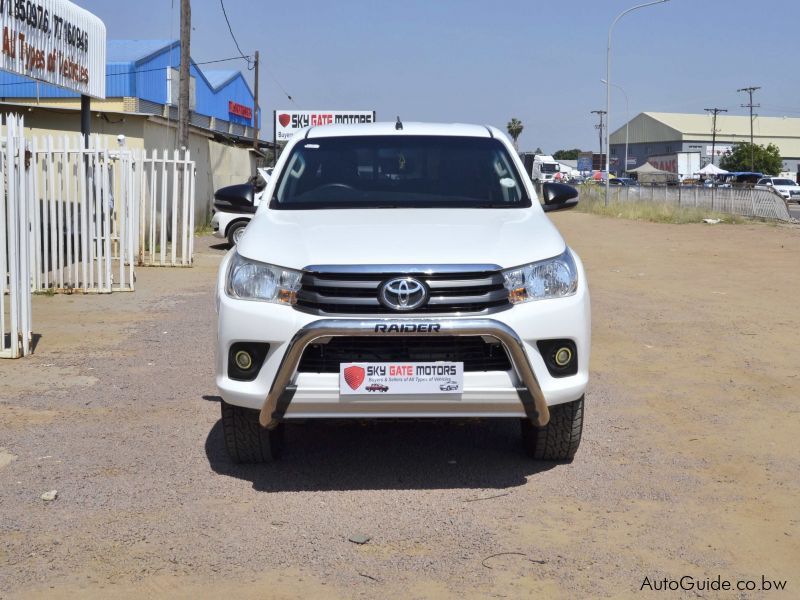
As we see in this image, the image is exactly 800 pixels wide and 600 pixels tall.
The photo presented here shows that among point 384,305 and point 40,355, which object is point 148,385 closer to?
point 40,355

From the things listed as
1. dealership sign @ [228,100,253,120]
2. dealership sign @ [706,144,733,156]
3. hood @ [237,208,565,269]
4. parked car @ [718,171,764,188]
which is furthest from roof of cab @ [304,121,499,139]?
dealership sign @ [706,144,733,156]

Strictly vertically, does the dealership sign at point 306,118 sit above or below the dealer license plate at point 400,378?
above

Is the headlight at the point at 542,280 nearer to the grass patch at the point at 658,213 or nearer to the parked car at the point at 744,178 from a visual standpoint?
the grass patch at the point at 658,213

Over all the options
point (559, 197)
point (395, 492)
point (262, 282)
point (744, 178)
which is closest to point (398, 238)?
point (262, 282)

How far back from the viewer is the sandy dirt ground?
13.0 feet

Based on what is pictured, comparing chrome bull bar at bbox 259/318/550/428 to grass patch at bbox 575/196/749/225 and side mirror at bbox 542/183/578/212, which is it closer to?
side mirror at bbox 542/183/578/212

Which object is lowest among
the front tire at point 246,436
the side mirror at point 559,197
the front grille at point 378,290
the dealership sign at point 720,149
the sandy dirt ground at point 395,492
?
the sandy dirt ground at point 395,492

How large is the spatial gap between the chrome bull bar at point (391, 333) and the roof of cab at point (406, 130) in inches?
84.4

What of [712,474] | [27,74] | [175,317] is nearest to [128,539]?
[712,474]

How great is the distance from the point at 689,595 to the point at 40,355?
20.7 feet

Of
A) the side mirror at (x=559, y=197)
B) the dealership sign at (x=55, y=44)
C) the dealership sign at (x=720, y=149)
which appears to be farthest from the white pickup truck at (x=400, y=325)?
the dealership sign at (x=720, y=149)

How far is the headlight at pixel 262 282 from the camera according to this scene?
4.71 m

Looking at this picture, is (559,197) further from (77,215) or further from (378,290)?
(77,215)

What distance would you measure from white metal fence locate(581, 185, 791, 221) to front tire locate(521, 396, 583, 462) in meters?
27.8
